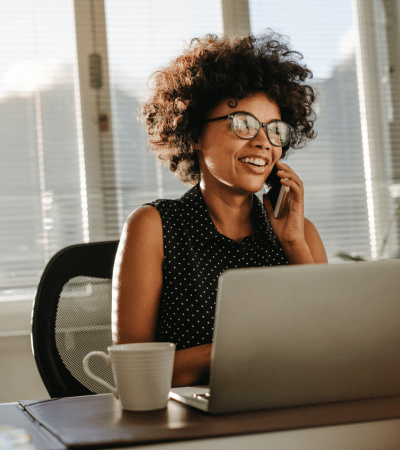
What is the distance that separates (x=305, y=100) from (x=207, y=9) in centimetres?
140

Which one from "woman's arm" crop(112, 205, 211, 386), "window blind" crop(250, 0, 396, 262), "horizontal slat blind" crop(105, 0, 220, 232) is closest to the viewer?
"woman's arm" crop(112, 205, 211, 386)

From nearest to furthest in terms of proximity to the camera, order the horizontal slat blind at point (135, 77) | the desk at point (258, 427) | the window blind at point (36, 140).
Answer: the desk at point (258, 427)
the window blind at point (36, 140)
the horizontal slat blind at point (135, 77)

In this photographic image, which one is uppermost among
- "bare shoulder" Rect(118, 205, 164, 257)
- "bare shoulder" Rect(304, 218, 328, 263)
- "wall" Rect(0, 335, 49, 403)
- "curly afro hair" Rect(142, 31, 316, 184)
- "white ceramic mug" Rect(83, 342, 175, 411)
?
"curly afro hair" Rect(142, 31, 316, 184)

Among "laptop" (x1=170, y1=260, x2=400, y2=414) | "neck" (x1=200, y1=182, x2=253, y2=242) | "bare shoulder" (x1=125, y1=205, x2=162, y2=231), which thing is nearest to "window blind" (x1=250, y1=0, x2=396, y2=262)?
"neck" (x1=200, y1=182, x2=253, y2=242)

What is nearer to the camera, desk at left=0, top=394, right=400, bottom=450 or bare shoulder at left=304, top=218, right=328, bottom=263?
desk at left=0, top=394, right=400, bottom=450

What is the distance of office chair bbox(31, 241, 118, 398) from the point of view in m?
1.20

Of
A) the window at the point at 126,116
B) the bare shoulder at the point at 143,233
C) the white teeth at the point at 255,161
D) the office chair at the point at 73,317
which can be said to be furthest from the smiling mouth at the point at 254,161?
the window at the point at 126,116

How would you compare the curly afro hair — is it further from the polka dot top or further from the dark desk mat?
the dark desk mat

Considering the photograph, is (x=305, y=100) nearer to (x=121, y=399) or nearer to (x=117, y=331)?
(x=117, y=331)

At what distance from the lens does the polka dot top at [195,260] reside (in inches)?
48.5

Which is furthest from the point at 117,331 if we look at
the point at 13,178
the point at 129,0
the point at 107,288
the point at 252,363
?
the point at 129,0

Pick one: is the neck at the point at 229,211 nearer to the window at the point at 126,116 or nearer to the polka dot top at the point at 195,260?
the polka dot top at the point at 195,260

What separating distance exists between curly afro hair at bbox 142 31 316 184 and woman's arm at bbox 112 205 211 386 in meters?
0.29

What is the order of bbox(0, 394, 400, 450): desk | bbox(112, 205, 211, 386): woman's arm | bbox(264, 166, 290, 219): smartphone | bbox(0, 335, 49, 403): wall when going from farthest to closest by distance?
1. bbox(0, 335, 49, 403): wall
2. bbox(264, 166, 290, 219): smartphone
3. bbox(112, 205, 211, 386): woman's arm
4. bbox(0, 394, 400, 450): desk
